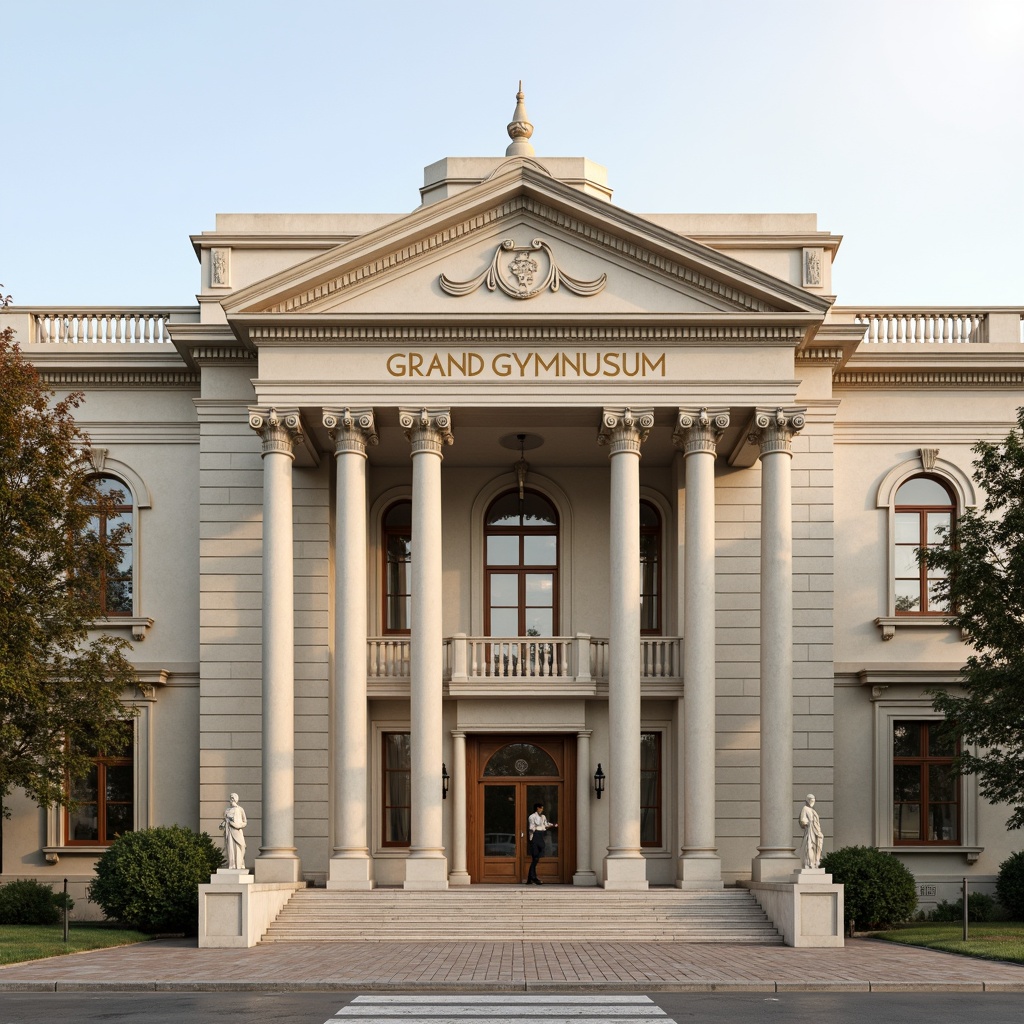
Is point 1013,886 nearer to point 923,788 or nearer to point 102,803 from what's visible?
point 923,788

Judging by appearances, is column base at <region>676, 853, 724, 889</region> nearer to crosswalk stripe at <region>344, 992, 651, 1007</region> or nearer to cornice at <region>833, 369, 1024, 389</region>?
crosswalk stripe at <region>344, 992, 651, 1007</region>

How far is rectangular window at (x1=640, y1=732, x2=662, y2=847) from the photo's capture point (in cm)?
3253

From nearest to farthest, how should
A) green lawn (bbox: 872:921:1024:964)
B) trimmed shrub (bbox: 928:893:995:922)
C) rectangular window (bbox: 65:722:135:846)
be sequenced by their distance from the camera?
green lawn (bbox: 872:921:1024:964) → trimmed shrub (bbox: 928:893:995:922) → rectangular window (bbox: 65:722:135:846)

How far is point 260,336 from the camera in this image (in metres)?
29.2

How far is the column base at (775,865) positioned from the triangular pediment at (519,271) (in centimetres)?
1044

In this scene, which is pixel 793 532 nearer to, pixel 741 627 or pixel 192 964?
pixel 741 627

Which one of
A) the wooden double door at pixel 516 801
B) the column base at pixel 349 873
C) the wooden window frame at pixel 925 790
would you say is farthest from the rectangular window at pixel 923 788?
the column base at pixel 349 873

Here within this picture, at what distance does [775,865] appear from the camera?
28.2 meters

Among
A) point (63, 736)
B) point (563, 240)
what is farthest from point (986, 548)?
point (63, 736)

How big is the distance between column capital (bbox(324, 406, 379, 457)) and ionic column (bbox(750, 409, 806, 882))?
7705mm

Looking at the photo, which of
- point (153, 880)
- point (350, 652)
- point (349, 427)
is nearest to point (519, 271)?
point (349, 427)

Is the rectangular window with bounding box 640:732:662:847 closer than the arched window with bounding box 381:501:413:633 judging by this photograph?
Yes

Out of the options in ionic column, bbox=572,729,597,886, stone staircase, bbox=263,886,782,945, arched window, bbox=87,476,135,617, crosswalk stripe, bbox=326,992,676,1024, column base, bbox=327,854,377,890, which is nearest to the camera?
crosswalk stripe, bbox=326,992,676,1024

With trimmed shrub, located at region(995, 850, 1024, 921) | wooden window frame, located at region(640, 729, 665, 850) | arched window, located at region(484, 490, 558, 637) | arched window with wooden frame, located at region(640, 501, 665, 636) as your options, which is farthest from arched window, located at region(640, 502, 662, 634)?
trimmed shrub, located at region(995, 850, 1024, 921)
